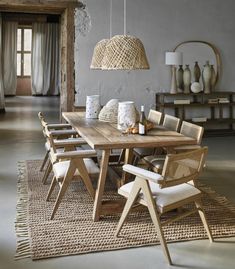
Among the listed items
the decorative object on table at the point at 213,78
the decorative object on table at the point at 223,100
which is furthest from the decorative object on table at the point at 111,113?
the decorative object on table at the point at 223,100

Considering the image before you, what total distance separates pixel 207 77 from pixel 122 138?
4.73 meters

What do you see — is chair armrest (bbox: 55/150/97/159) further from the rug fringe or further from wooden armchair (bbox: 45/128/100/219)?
the rug fringe

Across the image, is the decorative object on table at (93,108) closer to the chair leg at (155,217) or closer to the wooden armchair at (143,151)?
the wooden armchair at (143,151)

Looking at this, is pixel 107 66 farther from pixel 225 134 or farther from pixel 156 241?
pixel 225 134

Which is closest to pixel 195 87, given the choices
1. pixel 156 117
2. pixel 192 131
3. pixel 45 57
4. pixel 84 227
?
pixel 156 117

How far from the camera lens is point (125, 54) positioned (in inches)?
152

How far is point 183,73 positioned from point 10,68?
31.6 feet

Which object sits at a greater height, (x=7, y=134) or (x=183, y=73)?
(x=183, y=73)

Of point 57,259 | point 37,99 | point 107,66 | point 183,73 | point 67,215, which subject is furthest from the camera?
point 37,99

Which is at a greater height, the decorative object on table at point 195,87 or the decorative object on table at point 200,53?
the decorative object on table at point 200,53

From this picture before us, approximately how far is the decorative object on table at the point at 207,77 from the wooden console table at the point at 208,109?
0.41 ft

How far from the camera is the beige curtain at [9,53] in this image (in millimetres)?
15258

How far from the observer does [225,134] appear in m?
8.12

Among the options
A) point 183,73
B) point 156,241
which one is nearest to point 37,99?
point 183,73
